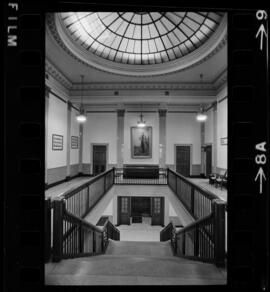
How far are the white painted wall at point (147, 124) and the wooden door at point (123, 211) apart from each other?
271 cm

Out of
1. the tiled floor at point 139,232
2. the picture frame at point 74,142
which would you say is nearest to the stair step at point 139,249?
the tiled floor at point 139,232

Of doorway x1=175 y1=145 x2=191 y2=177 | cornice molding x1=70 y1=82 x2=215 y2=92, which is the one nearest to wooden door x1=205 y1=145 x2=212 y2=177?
doorway x1=175 y1=145 x2=191 y2=177

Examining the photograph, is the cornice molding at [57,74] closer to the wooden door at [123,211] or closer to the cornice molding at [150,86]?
the cornice molding at [150,86]

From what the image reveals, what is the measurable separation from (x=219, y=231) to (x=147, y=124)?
40.6ft

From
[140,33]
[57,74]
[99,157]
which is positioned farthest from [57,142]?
[140,33]

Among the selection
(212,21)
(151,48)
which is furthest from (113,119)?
(212,21)

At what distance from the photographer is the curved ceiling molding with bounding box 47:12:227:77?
7406mm

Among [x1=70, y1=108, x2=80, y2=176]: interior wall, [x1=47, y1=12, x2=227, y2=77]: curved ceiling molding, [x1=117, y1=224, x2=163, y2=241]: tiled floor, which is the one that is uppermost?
[x1=47, y1=12, x2=227, y2=77]: curved ceiling molding

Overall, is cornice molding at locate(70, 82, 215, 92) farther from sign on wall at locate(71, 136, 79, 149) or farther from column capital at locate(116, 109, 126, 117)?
sign on wall at locate(71, 136, 79, 149)

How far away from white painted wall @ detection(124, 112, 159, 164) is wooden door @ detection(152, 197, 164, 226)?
2.71 metres
